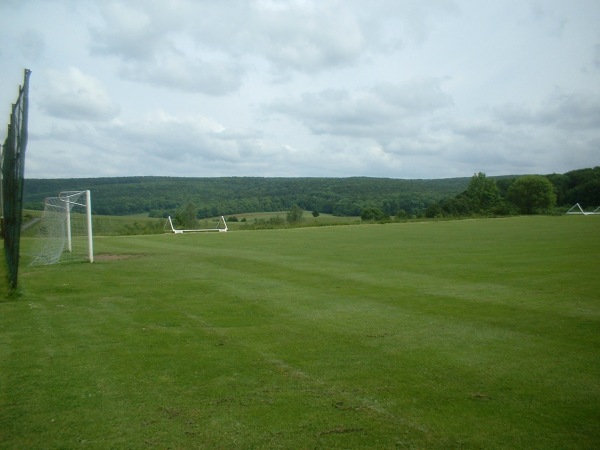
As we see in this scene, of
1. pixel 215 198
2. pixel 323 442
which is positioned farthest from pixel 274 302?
pixel 215 198

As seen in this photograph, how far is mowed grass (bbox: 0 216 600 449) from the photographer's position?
5.10m

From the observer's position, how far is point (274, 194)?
358 ft

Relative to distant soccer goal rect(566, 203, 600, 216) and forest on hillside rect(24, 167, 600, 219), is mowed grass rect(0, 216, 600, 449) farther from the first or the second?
distant soccer goal rect(566, 203, 600, 216)

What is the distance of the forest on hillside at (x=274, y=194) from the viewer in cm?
8544

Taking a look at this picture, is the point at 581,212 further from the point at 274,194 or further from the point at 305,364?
the point at 305,364

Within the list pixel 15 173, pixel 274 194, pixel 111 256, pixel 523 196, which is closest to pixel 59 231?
pixel 111 256

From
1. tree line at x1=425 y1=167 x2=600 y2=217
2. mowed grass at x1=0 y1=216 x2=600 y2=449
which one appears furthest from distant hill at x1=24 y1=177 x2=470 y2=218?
mowed grass at x1=0 y1=216 x2=600 y2=449

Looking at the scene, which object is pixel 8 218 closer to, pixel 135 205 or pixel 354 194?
pixel 135 205

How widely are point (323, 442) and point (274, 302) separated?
286 inches

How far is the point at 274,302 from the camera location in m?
12.1

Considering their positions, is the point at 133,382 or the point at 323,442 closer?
the point at 323,442

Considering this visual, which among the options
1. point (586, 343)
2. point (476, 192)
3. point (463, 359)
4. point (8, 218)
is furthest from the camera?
point (476, 192)

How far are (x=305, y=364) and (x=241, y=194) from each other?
104168 mm

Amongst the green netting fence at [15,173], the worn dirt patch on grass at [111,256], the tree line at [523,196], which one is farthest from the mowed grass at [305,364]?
the tree line at [523,196]
